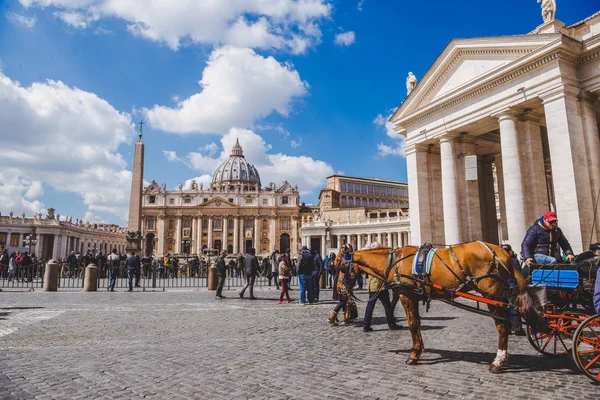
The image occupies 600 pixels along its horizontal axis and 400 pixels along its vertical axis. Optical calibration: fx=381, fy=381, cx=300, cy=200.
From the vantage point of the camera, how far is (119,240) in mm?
104250

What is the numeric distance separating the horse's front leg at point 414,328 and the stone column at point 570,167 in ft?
34.4

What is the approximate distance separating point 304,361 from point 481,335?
3695 millimetres

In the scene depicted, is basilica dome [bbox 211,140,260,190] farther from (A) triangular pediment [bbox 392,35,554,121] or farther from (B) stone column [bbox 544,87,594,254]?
(B) stone column [bbox 544,87,594,254]

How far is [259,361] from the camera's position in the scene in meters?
5.32

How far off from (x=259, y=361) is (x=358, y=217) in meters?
54.4

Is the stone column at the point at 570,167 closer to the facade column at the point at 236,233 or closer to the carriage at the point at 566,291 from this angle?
the carriage at the point at 566,291

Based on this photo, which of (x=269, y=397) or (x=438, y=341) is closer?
(x=269, y=397)


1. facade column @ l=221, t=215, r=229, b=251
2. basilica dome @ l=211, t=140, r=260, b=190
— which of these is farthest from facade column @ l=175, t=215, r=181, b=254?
basilica dome @ l=211, t=140, r=260, b=190

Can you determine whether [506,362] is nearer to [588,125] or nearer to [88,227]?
[588,125]

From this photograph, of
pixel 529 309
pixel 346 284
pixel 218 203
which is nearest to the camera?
pixel 529 309

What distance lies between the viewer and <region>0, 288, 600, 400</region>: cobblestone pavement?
413 cm

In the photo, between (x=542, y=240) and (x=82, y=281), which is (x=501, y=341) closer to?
(x=542, y=240)

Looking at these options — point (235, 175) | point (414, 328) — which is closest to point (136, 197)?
point (414, 328)

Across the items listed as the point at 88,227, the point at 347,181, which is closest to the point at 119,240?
the point at 88,227
